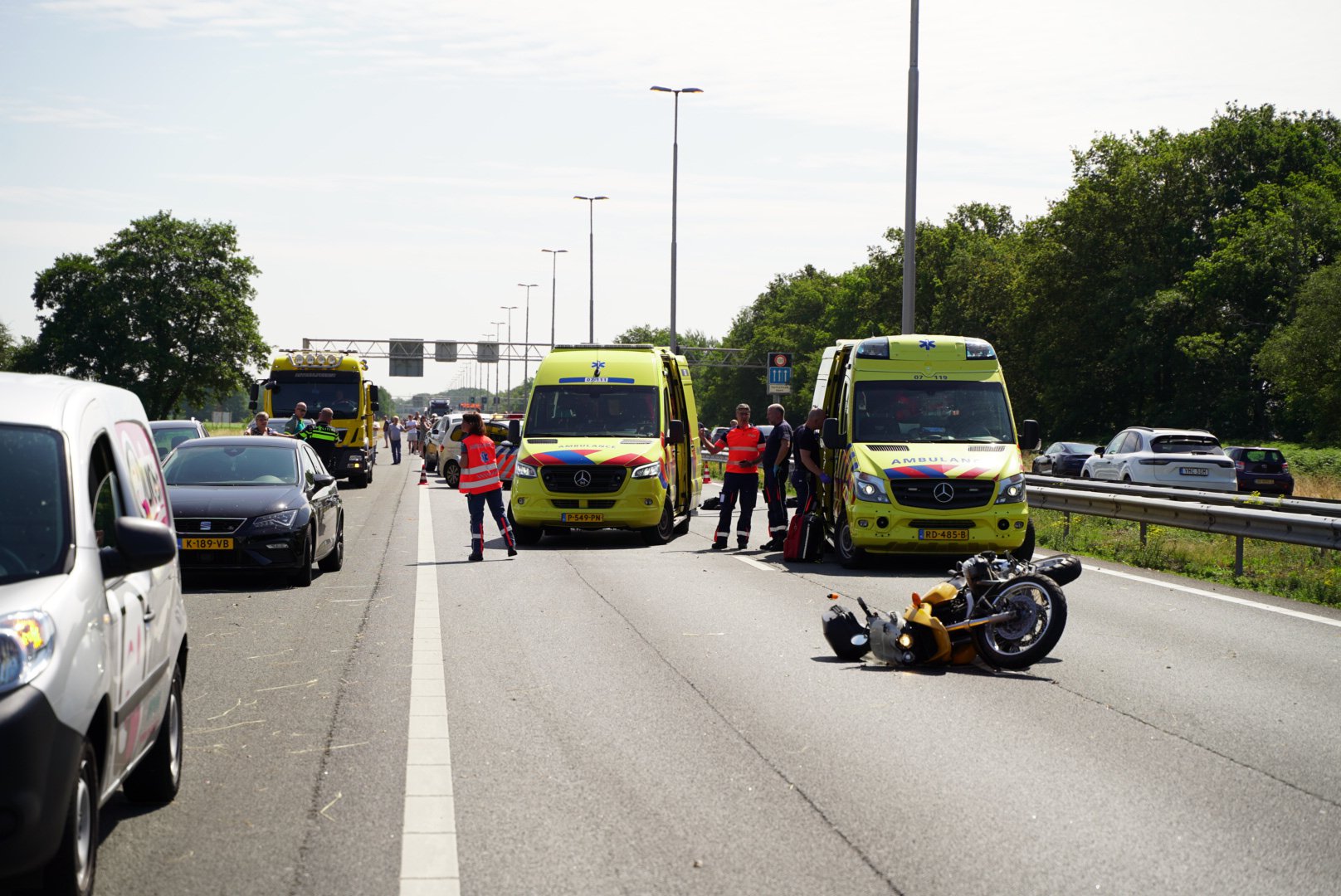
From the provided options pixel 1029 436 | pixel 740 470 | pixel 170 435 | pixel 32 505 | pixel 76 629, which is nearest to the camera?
pixel 76 629

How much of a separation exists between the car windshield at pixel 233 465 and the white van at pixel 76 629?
9.25 metres

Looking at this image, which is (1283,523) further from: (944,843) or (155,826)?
(155,826)

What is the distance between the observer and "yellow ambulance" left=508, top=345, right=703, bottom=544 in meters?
19.6

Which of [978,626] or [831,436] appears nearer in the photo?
[978,626]

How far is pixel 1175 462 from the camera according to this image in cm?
3350

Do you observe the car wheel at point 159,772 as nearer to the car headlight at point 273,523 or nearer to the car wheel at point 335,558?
Answer: the car headlight at point 273,523

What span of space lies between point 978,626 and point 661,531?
436 inches

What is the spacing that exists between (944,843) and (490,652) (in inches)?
204

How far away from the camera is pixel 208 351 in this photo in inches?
3543

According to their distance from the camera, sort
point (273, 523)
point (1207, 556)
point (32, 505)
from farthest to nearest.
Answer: point (1207, 556)
point (273, 523)
point (32, 505)

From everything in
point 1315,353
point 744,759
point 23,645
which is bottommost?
point 744,759

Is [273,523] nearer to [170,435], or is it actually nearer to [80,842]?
[80,842]

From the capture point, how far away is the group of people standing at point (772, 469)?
18109 millimetres

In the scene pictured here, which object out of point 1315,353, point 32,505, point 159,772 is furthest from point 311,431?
point 1315,353
